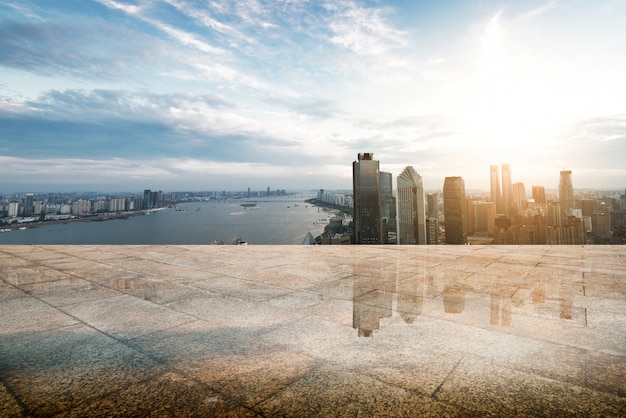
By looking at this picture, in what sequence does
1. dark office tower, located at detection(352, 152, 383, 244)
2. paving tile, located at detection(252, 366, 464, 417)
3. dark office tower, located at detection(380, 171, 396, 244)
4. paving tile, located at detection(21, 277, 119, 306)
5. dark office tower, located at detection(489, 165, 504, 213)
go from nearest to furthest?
paving tile, located at detection(252, 366, 464, 417)
paving tile, located at detection(21, 277, 119, 306)
dark office tower, located at detection(352, 152, 383, 244)
dark office tower, located at detection(380, 171, 396, 244)
dark office tower, located at detection(489, 165, 504, 213)

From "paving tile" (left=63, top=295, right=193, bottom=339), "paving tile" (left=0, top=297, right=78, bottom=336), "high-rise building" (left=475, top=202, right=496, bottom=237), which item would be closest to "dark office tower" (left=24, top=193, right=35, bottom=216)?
"paving tile" (left=0, top=297, right=78, bottom=336)

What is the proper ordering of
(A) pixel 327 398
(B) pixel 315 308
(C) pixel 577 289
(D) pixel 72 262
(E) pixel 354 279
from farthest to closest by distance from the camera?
(D) pixel 72 262 < (E) pixel 354 279 < (C) pixel 577 289 < (B) pixel 315 308 < (A) pixel 327 398

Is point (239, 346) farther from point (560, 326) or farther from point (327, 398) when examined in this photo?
point (560, 326)

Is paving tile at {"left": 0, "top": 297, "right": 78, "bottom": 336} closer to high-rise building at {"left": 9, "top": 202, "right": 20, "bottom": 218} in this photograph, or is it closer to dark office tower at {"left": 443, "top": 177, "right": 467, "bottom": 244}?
high-rise building at {"left": 9, "top": 202, "right": 20, "bottom": 218}

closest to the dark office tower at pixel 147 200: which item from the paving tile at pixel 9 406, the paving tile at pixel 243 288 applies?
the paving tile at pixel 243 288

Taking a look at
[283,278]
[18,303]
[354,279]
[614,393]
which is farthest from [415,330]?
[18,303]

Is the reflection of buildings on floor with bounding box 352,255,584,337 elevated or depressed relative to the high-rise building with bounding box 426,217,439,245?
elevated
